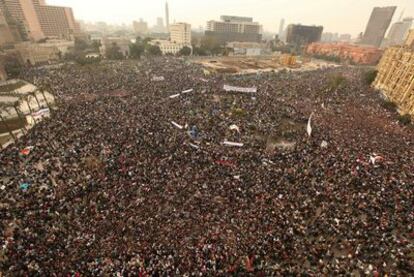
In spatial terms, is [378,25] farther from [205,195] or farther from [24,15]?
[24,15]

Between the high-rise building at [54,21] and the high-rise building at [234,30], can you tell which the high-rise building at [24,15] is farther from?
the high-rise building at [234,30]

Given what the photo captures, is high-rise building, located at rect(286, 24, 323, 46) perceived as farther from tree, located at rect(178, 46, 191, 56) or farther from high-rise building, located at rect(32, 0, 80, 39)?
high-rise building, located at rect(32, 0, 80, 39)

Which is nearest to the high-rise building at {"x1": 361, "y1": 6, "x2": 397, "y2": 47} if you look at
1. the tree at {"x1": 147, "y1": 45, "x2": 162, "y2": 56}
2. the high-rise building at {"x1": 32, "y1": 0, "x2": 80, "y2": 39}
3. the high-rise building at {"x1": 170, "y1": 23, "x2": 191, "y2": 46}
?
the high-rise building at {"x1": 170, "y1": 23, "x2": 191, "y2": 46}

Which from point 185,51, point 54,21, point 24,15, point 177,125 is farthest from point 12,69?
point 54,21

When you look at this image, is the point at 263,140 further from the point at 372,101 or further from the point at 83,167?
the point at 372,101

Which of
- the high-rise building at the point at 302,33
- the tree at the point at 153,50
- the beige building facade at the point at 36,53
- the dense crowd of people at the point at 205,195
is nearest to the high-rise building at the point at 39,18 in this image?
the beige building facade at the point at 36,53

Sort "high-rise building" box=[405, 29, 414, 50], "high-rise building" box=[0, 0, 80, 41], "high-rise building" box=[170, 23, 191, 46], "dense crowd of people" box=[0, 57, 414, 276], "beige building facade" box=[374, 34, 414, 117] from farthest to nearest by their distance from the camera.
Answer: "high-rise building" box=[170, 23, 191, 46], "high-rise building" box=[0, 0, 80, 41], "high-rise building" box=[405, 29, 414, 50], "beige building facade" box=[374, 34, 414, 117], "dense crowd of people" box=[0, 57, 414, 276]
